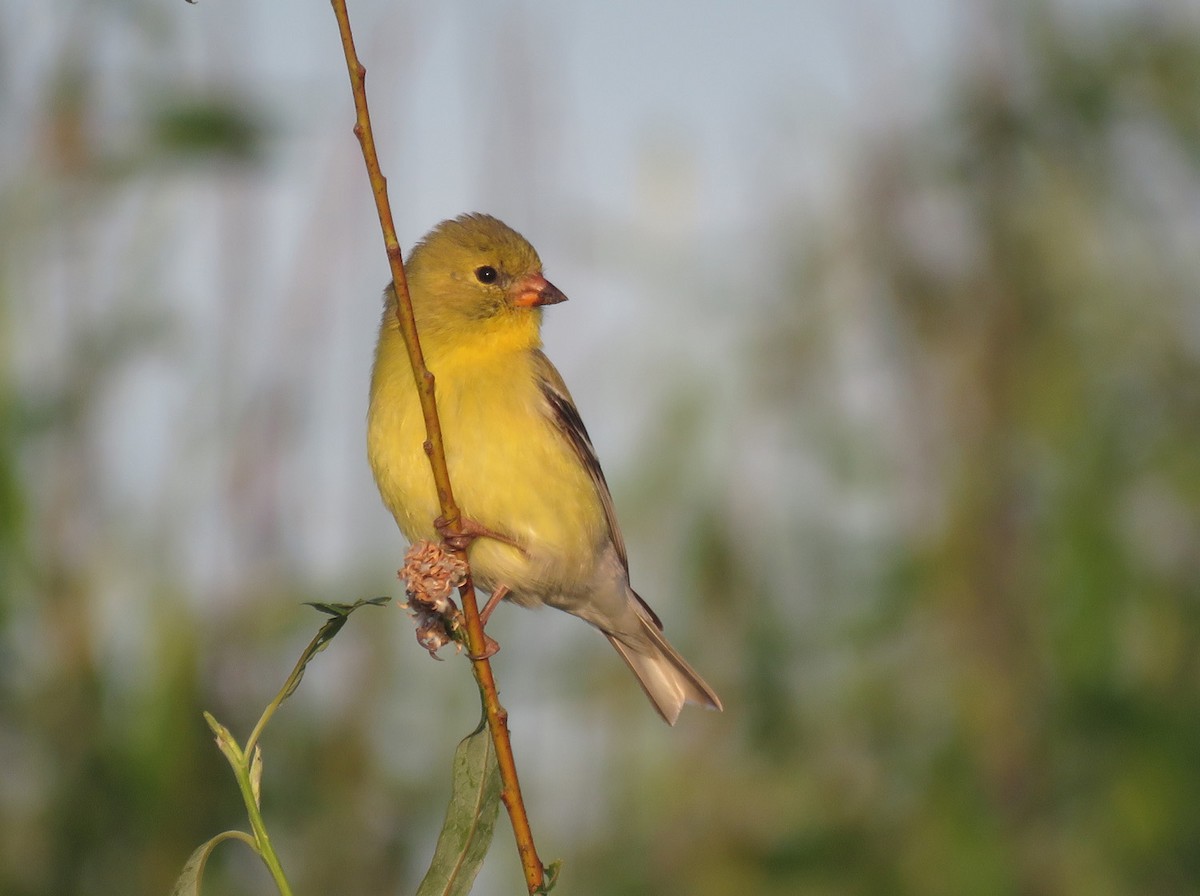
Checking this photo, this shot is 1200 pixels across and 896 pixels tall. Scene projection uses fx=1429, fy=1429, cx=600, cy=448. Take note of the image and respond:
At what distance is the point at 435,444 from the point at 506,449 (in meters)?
1.29

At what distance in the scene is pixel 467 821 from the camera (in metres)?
2.21

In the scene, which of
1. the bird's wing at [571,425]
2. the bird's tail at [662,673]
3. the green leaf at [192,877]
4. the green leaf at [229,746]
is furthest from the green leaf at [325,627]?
the bird's tail at [662,673]

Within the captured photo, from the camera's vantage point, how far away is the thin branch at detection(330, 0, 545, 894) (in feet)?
6.35

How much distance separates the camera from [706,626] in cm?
466

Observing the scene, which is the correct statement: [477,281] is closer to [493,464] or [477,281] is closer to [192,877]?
[493,464]

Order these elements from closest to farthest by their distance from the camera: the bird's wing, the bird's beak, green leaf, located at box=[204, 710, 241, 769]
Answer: green leaf, located at box=[204, 710, 241, 769]
the bird's wing
the bird's beak

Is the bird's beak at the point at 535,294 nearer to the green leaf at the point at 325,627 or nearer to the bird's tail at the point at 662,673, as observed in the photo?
the bird's tail at the point at 662,673

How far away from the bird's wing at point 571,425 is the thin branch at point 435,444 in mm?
1401

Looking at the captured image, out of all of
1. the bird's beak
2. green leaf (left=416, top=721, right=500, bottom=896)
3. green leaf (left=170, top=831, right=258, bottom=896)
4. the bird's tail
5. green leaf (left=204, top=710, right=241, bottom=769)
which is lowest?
the bird's tail

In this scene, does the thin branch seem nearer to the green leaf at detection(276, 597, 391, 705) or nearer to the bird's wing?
the green leaf at detection(276, 597, 391, 705)

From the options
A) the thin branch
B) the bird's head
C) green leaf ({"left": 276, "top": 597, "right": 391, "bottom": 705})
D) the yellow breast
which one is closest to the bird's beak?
the bird's head

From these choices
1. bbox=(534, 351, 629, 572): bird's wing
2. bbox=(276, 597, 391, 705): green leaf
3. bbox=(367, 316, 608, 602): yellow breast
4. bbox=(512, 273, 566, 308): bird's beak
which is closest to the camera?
bbox=(276, 597, 391, 705): green leaf

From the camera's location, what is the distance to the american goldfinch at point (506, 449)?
3422 millimetres

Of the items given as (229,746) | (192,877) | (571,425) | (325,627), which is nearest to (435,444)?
(325,627)
